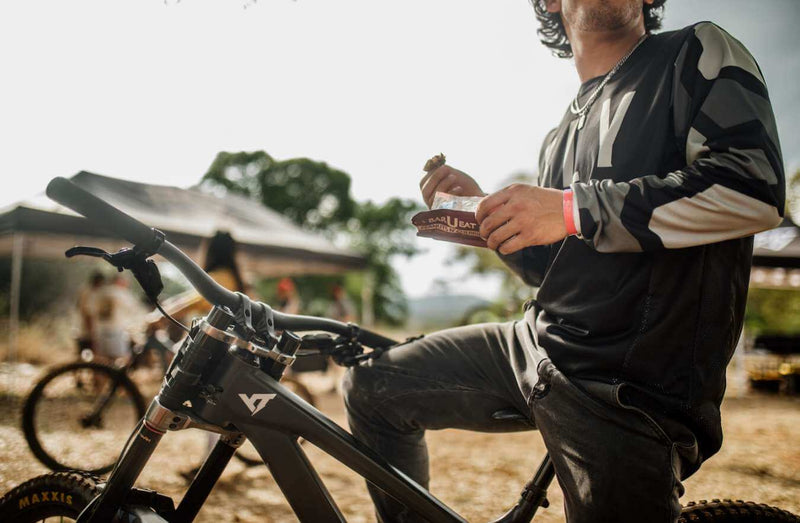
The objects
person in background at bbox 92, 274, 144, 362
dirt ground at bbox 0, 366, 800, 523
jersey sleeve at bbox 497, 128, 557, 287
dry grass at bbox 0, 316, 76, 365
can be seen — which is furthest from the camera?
dry grass at bbox 0, 316, 76, 365

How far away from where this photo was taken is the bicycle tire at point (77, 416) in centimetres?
435

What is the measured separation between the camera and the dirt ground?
3.50m

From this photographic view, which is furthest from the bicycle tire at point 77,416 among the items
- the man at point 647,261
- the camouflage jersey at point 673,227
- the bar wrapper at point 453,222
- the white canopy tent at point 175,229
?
the camouflage jersey at point 673,227

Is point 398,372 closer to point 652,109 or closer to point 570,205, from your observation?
point 570,205

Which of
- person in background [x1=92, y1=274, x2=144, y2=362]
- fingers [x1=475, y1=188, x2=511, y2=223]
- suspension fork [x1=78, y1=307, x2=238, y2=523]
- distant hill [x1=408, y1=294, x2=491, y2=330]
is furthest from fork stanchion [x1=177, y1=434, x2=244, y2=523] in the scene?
distant hill [x1=408, y1=294, x2=491, y2=330]

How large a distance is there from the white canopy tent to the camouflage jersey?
5.90 meters

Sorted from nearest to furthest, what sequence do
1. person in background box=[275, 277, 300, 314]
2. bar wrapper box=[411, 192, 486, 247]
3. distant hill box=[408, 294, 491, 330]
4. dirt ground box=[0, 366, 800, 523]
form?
bar wrapper box=[411, 192, 486, 247] → dirt ground box=[0, 366, 800, 523] → person in background box=[275, 277, 300, 314] → distant hill box=[408, 294, 491, 330]

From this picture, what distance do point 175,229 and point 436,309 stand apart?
39.7 m

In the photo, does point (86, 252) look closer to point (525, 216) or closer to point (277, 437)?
point (277, 437)

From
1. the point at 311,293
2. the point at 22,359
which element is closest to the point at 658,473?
the point at 22,359

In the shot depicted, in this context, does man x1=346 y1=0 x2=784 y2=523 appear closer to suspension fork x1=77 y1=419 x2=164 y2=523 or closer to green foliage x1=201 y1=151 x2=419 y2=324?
suspension fork x1=77 y1=419 x2=164 y2=523

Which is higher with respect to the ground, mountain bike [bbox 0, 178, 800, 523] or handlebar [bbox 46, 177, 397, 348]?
handlebar [bbox 46, 177, 397, 348]

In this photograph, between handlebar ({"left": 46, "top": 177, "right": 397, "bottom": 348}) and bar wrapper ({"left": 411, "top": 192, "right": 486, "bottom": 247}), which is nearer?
handlebar ({"left": 46, "top": 177, "right": 397, "bottom": 348})

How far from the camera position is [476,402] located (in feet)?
5.01
